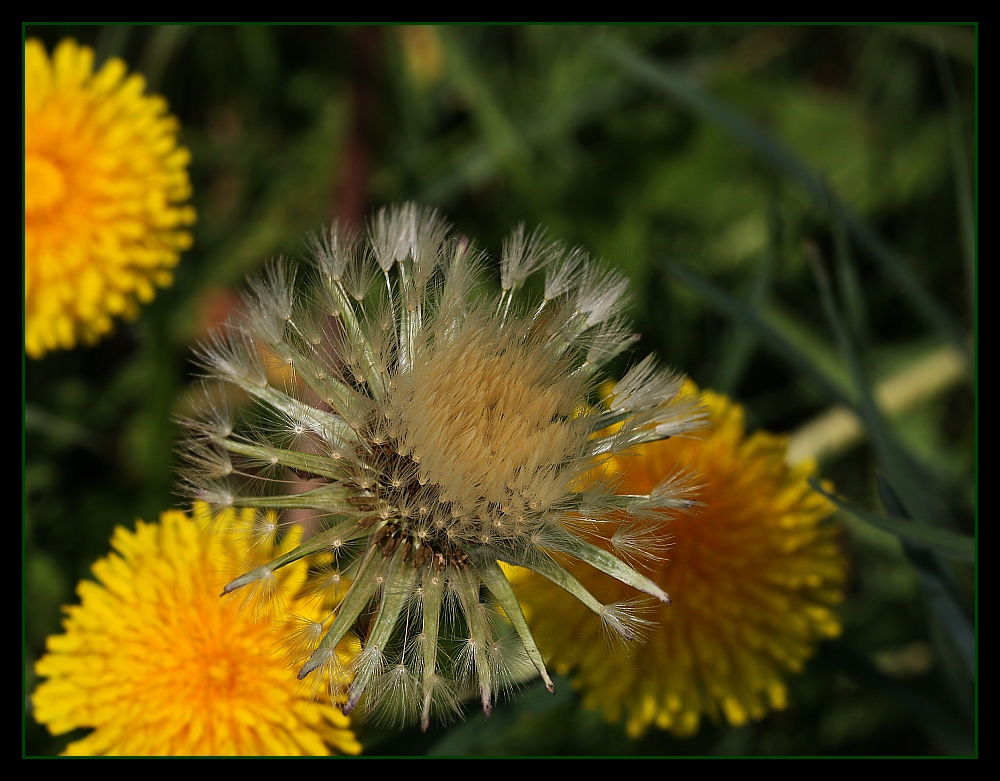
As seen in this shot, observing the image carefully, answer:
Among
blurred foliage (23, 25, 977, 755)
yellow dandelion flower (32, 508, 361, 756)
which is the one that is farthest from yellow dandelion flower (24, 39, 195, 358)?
yellow dandelion flower (32, 508, 361, 756)

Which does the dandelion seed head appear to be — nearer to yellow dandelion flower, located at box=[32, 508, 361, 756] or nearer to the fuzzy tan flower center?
the fuzzy tan flower center

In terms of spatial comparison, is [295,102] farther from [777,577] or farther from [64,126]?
[777,577]

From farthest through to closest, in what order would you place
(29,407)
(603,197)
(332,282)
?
1. (603,197)
2. (29,407)
3. (332,282)

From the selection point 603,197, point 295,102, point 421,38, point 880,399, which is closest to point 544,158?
point 603,197

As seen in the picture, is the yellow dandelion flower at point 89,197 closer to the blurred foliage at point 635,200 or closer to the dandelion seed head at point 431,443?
the blurred foliage at point 635,200

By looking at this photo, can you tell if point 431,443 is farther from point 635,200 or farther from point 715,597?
point 635,200

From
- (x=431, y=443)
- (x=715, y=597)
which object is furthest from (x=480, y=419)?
(x=715, y=597)
